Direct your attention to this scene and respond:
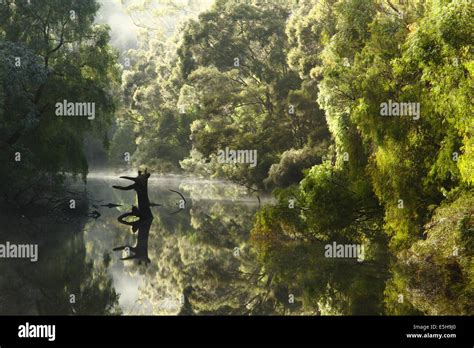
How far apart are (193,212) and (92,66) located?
8.83 m

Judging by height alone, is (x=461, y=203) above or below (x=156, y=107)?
below

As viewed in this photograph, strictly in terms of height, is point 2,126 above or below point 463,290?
above

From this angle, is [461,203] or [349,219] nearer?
[461,203]

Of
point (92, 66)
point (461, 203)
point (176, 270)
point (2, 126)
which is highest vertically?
point (92, 66)

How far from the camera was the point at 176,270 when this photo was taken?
19.7 meters

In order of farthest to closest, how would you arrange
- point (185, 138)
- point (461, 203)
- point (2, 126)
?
point (185, 138) → point (2, 126) → point (461, 203)

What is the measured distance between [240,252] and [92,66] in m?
12.9

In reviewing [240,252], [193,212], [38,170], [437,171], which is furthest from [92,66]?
[437,171]

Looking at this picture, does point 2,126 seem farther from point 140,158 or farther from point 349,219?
point 140,158

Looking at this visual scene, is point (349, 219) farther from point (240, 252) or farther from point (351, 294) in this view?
point (351, 294)

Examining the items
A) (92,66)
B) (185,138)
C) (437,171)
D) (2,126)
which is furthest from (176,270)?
(185,138)

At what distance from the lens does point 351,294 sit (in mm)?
15266
